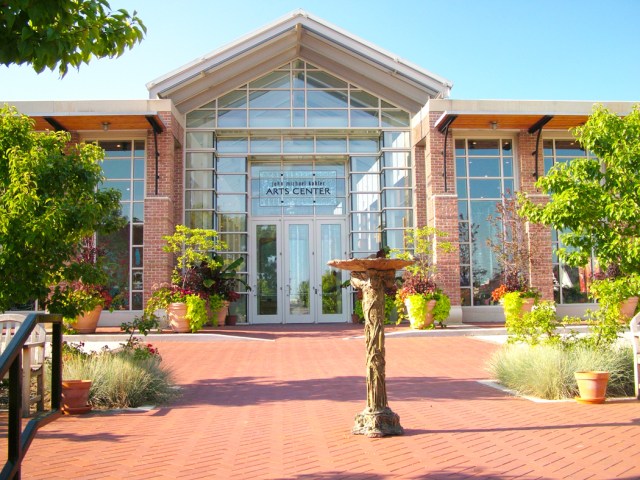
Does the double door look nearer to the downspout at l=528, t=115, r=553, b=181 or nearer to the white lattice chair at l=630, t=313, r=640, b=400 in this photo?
the downspout at l=528, t=115, r=553, b=181

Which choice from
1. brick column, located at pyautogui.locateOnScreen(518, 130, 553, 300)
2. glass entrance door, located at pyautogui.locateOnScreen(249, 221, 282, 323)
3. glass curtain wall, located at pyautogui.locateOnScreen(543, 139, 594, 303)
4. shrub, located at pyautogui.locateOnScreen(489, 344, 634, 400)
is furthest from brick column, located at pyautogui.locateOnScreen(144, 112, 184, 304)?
shrub, located at pyautogui.locateOnScreen(489, 344, 634, 400)

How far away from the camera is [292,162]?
2045cm

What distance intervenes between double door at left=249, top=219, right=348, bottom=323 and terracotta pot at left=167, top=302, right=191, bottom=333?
399 cm

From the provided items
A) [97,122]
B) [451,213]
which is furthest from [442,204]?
[97,122]

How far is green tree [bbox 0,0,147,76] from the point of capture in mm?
3846

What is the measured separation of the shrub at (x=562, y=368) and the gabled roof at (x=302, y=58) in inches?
471

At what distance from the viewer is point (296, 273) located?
20141 mm

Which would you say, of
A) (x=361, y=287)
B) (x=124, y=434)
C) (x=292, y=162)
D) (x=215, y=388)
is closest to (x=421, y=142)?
(x=292, y=162)

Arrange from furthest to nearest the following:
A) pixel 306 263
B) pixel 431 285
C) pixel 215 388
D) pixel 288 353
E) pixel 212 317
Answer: pixel 306 263 → pixel 212 317 → pixel 431 285 → pixel 288 353 → pixel 215 388

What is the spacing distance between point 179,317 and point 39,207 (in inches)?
316

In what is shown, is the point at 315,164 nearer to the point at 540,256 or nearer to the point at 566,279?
the point at 540,256

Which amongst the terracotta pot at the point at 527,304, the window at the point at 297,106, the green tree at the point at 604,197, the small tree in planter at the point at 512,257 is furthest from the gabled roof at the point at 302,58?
the green tree at the point at 604,197

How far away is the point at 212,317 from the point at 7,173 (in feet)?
34.2

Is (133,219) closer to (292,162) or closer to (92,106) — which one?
(92,106)
